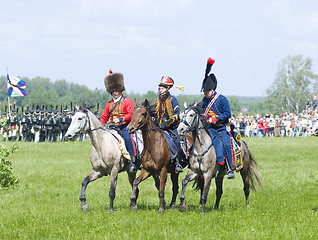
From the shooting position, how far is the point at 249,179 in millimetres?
12359

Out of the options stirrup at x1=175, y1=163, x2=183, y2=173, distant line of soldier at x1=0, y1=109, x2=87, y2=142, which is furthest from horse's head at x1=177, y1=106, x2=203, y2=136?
distant line of soldier at x1=0, y1=109, x2=87, y2=142

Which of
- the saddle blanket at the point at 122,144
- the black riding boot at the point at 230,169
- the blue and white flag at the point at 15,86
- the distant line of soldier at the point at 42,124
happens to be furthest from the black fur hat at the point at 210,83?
the blue and white flag at the point at 15,86

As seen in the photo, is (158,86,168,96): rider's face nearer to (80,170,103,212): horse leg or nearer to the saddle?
the saddle

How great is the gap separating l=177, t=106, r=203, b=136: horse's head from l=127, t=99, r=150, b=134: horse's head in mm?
817

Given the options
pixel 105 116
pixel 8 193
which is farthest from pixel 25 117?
pixel 105 116

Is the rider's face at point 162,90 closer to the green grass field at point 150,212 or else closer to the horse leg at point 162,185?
the horse leg at point 162,185

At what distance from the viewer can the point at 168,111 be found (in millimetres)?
11664

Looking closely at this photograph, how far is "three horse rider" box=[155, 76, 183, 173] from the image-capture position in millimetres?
11516

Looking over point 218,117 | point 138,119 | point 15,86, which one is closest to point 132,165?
point 138,119

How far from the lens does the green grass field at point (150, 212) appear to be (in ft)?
29.5

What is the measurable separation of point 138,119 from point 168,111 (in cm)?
121

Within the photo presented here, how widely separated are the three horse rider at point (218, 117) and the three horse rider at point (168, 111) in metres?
0.68

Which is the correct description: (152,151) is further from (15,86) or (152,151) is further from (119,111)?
(15,86)

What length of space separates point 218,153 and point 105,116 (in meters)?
2.95
